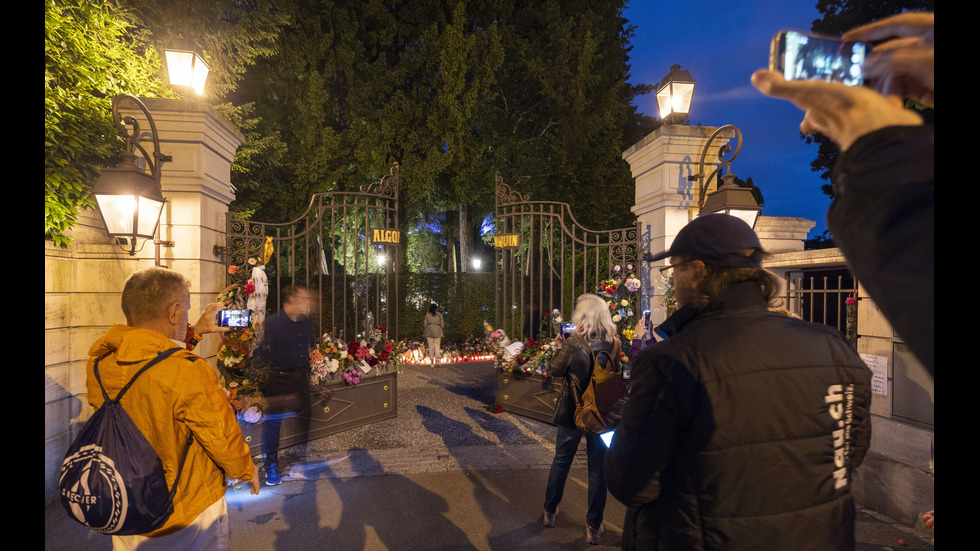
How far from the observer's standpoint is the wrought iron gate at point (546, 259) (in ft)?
22.0

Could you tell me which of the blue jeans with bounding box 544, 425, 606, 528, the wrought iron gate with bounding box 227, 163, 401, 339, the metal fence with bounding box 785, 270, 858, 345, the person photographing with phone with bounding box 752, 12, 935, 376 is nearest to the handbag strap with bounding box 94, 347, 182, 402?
the person photographing with phone with bounding box 752, 12, 935, 376

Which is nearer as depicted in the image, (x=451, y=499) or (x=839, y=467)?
(x=839, y=467)

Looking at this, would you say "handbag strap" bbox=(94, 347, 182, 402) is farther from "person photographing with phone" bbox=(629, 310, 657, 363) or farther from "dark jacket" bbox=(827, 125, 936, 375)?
"person photographing with phone" bbox=(629, 310, 657, 363)

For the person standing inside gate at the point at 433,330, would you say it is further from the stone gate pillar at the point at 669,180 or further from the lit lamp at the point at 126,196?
the lit lamp at the point at 126,196

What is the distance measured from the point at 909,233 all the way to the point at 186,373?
97.5 inches

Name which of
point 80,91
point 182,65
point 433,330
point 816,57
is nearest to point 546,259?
point 433,330

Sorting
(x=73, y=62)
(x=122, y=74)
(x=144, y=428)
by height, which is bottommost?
(x=144, y=428)

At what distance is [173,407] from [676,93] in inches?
234

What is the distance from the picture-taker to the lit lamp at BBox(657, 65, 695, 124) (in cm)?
541

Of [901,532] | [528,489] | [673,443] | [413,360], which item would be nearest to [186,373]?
[673,443]

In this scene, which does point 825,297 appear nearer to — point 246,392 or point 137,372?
point 137,372

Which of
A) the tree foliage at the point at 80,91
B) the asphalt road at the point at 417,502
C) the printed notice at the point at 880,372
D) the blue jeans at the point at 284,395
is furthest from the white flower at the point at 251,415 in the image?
the printed notice at the point at 880,372

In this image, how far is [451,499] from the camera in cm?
426
